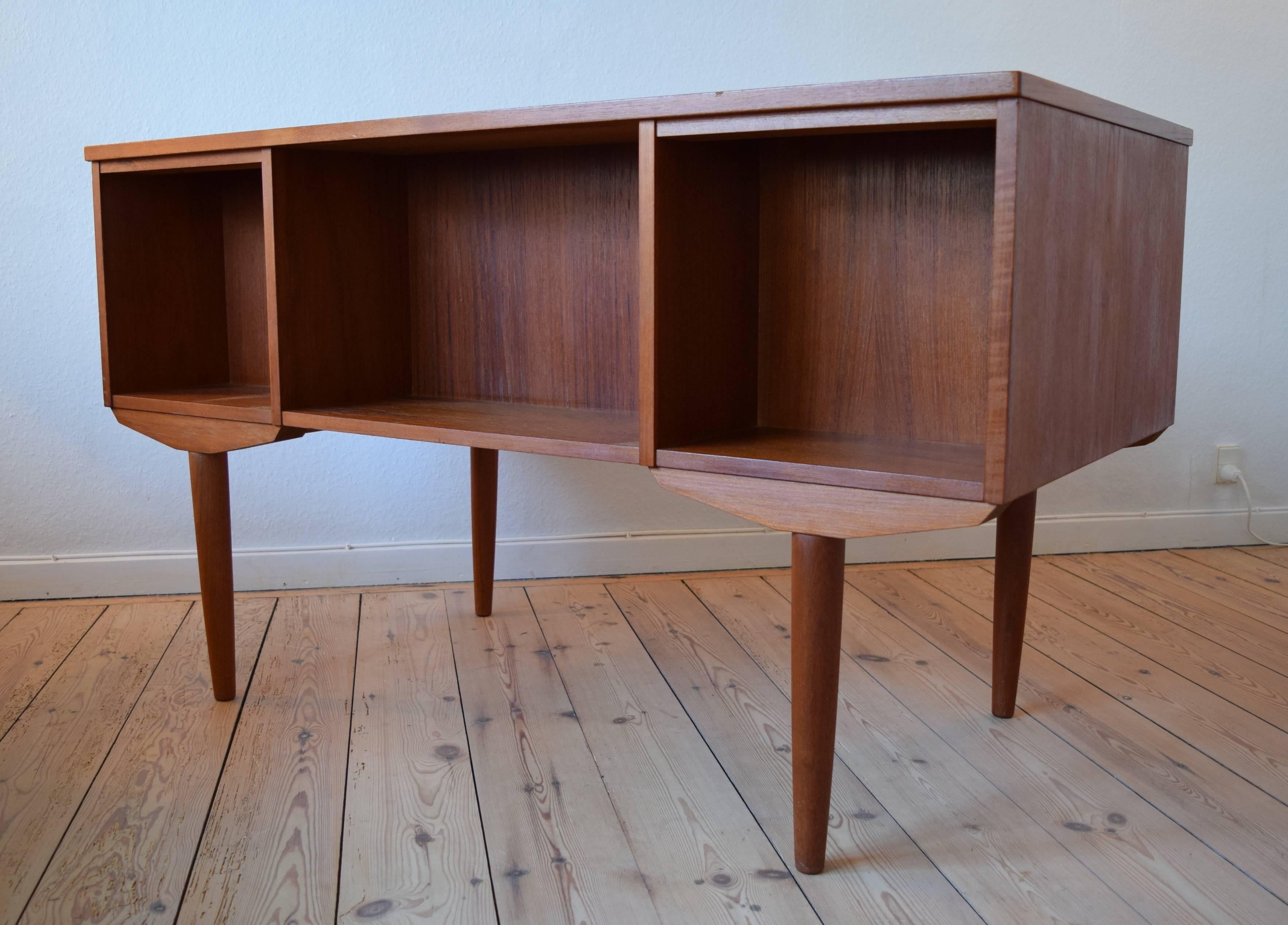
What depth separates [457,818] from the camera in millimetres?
1275

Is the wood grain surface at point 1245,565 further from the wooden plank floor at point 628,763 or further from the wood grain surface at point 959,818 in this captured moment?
the wood grain surface at point 959,818

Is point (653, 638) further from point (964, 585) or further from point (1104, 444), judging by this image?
point (1104, 444)

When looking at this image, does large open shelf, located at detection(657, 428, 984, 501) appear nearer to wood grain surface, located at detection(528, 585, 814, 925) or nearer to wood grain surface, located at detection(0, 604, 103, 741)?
wood grain surface, located at detection(528, 585, 814, 925)

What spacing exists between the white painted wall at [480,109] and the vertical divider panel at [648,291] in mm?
1160

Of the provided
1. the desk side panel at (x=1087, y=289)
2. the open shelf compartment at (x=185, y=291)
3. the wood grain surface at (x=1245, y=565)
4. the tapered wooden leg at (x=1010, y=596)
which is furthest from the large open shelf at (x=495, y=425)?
the wood grain surface at (x=1245, y=565)

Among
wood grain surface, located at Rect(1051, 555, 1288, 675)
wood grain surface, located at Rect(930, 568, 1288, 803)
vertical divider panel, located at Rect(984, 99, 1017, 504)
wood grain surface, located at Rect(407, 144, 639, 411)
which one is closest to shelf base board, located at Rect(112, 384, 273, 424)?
wood grain surface, located at Rect(407, 144, 639, 411)

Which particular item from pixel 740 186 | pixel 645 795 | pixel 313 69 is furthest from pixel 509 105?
pixel 645 795

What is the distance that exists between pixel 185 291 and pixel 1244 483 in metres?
2.27

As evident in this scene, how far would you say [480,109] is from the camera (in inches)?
84.4

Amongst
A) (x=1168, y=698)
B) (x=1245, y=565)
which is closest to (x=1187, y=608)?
(x=1245, y=565)

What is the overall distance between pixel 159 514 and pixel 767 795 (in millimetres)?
1452

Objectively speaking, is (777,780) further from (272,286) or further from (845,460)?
(272,286)

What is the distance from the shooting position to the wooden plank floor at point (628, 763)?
112 cm

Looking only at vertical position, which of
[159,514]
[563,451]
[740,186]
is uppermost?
[740,186]
